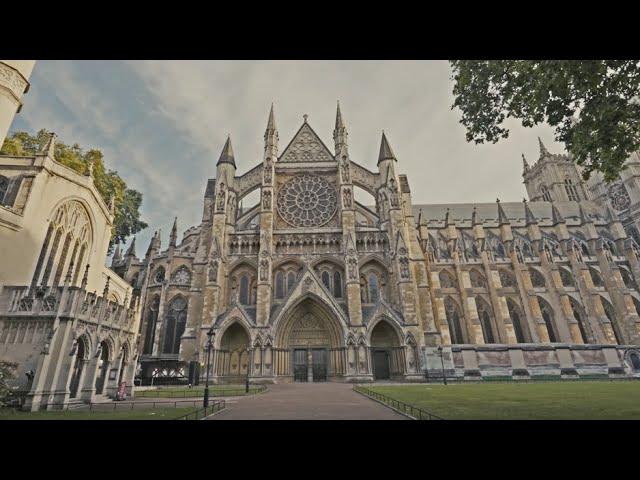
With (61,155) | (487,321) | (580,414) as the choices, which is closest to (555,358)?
(487,321)

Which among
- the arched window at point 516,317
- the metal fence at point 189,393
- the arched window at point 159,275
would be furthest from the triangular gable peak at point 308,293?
the arched window at point 516,317

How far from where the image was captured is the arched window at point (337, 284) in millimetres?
30062

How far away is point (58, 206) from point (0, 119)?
523 cm

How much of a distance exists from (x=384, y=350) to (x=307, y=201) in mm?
16032

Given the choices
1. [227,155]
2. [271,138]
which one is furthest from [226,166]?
[271,138]

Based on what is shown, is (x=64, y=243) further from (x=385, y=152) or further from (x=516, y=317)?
(x=516, y=317)

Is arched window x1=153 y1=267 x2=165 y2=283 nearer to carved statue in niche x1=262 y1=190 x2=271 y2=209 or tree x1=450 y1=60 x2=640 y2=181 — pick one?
carved statue in niche x1=262 y1=190 x2=271 y2=209

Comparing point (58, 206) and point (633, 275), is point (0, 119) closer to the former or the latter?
point (58, 206)

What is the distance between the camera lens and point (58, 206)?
57.9ft

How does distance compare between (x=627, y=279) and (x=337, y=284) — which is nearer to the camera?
(x=337, y=284)

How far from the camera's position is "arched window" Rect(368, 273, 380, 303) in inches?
1192

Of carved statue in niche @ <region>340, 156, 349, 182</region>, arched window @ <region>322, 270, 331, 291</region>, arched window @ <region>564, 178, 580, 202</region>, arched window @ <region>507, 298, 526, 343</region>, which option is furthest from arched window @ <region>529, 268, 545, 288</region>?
arched window @ <region>322, 270, 331, 291</region>

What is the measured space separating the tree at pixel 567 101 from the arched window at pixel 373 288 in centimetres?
2091

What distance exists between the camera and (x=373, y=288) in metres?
30.7
